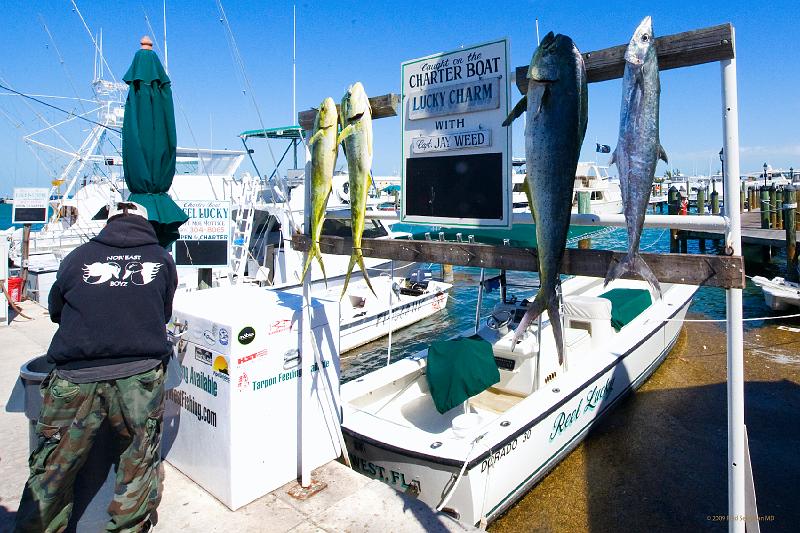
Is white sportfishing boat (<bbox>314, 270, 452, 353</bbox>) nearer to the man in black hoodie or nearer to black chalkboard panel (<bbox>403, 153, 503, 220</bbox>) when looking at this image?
black chalkboard panel (<bbox>403, 153, 503, 220</bbox>)

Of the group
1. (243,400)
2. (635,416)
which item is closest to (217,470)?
(243,400)

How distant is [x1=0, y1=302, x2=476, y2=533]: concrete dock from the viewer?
3193mm

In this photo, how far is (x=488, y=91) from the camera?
3271 mm

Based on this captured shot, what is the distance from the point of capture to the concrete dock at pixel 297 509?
319cm

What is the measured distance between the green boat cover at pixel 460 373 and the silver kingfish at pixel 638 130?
3.07 meters

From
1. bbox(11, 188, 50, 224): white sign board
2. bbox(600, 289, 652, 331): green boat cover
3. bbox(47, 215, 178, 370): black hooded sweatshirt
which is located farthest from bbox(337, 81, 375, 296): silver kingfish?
bbox(11, 188, 50, 224): white sign board

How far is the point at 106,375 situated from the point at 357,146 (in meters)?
1.92

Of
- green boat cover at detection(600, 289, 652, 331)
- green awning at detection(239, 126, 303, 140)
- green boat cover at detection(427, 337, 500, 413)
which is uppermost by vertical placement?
green awning at detection(239, 126, 303, 140)

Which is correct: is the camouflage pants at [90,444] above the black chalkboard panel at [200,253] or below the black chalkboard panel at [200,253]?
below

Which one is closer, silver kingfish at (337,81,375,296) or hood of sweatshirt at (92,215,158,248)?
hood of sweatshirt at (92,215,158,248)

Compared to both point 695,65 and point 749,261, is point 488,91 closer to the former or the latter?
point 695,65

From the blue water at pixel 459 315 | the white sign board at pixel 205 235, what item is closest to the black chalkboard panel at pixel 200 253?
the white sign board at pixel 205 235

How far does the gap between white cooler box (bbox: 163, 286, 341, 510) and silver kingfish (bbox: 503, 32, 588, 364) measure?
1769mm

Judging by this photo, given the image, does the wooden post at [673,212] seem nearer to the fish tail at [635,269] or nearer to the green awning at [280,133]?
the green awning at [280,133]
